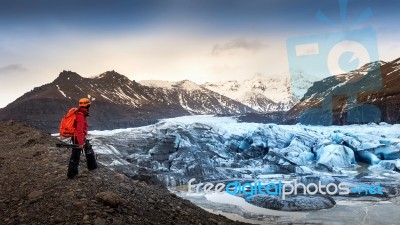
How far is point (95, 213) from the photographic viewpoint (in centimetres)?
671

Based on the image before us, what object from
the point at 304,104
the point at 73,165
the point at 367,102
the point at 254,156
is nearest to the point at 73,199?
the point at 73,165

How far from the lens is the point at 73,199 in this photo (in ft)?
23.8

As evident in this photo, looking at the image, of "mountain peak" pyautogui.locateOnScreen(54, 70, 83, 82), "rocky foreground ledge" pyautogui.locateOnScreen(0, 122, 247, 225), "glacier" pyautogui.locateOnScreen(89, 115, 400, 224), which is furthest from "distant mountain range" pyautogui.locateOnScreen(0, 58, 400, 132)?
"rocky foreground ledge" pyautogui.locateOnScreen(0, 122, 247, 225)

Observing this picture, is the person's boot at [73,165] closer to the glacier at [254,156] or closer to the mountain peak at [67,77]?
the glacier at [254,156]

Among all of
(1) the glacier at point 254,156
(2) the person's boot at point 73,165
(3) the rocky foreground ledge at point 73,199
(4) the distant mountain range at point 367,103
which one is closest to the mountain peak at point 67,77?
(4) the distant mountain range at point 367,103

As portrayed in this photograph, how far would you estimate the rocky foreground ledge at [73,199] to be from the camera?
6.68 meters

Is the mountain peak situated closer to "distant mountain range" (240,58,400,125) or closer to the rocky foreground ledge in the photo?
"distant mountain range" (240,58,400,125)

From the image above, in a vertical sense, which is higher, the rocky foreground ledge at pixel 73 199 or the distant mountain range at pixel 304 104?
the distant mountain range at pixel 304 104

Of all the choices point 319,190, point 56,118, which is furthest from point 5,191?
point 56,118

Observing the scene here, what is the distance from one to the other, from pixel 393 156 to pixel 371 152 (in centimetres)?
197

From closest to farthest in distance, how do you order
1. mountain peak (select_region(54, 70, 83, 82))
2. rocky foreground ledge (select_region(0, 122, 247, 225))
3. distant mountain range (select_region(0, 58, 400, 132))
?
rocky foreground ledge (select_region(0, 122, 247, 225))
distant mountain range (select_region(0, 58, 400, 132))
mountain peak (select_region(54, 70, 83, 82))

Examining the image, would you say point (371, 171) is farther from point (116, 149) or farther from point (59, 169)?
point (59, 169)

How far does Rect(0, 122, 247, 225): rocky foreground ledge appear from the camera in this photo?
263 inches

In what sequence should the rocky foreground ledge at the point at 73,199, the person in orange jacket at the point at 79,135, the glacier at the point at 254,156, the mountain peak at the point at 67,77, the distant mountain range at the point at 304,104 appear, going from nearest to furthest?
the rocky foreground ledge at the point at 73,199, the person in orange jacket at the point at 79,135, the glacier at the point at 254,156, the distant mountain range at the point at 304,104, the mountain peak at the point at 67,77
